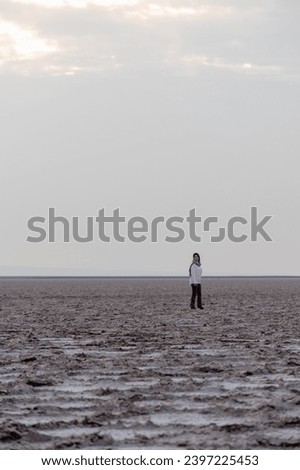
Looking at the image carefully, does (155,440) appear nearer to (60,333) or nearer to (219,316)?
(60,333)

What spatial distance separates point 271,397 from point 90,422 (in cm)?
188

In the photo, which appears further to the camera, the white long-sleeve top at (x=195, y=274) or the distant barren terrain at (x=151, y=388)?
the white long-sleeve top at (x=195, y=274)

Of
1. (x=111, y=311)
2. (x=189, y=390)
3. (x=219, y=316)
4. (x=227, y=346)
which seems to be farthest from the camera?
(x=111, y=311)

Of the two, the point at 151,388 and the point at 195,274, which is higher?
the point at 195,274

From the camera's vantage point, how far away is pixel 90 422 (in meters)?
7.15

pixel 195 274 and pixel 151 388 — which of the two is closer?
pixel 151 388

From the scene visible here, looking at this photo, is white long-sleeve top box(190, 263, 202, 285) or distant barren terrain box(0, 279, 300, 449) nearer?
distant barren terrain box(0, 279, 300, 449)

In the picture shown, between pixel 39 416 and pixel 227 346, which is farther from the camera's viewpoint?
pixel 227 346

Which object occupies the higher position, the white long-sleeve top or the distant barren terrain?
the white long-sleeve top

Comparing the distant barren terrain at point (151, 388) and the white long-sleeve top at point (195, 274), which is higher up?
the white long-sleeve top at point (195, 274)
